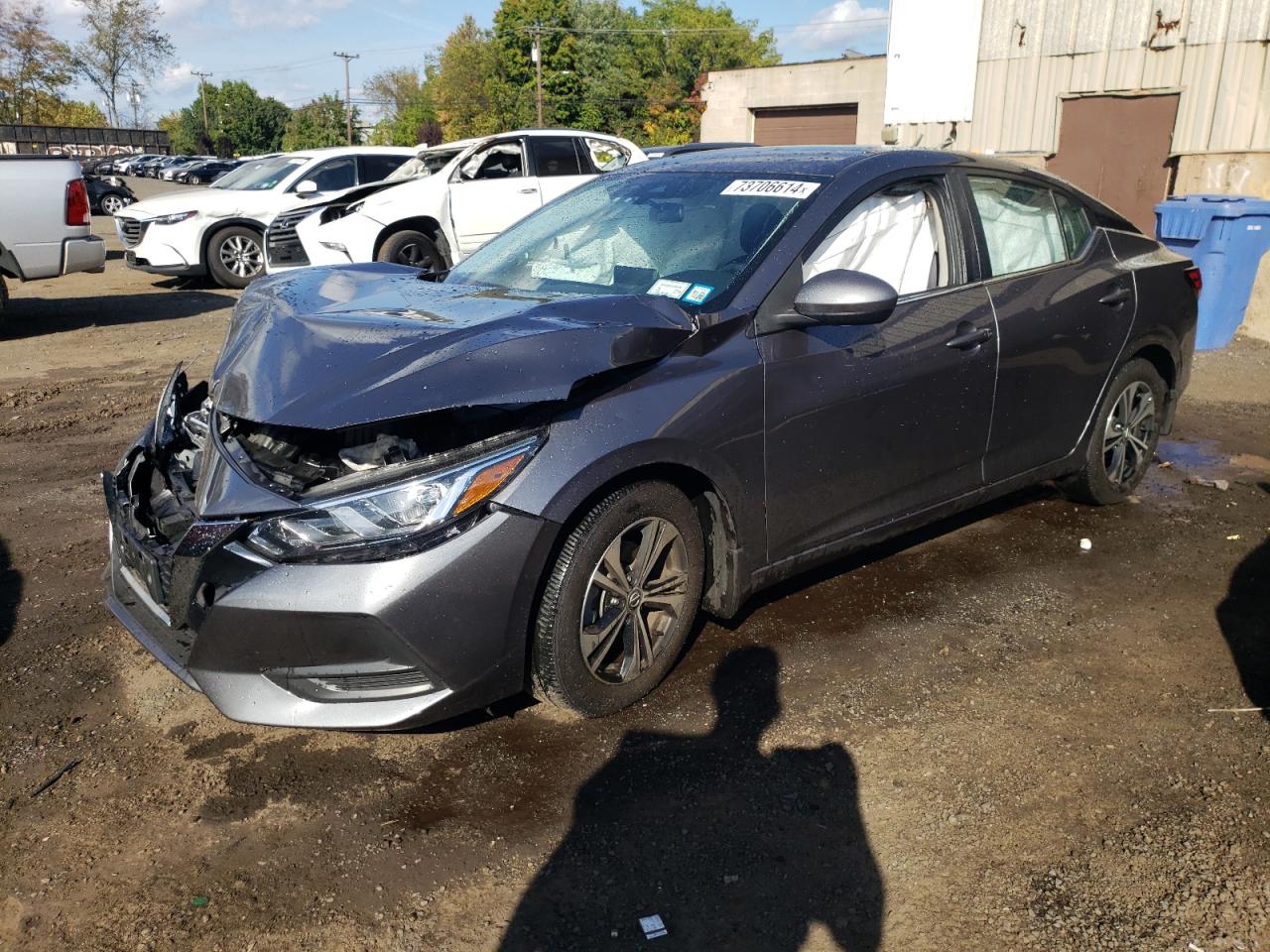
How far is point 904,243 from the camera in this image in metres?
4.10

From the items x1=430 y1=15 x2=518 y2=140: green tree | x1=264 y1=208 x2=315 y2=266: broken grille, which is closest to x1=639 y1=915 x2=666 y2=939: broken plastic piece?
x1=264 y1=208 x2=315 y2=266: broken grille

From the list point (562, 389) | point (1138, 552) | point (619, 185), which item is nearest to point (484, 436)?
point (562, 389)

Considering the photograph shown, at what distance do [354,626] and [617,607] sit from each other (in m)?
0.82

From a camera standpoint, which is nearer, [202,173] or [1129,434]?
[1129,434]

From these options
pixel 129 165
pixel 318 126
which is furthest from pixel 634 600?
pixel 318 126

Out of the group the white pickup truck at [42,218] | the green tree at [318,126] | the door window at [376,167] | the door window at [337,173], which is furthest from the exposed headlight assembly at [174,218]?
the green tree at [318,126]

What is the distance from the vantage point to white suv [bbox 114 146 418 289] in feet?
42.8

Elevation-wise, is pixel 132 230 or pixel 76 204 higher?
pixel 76 204

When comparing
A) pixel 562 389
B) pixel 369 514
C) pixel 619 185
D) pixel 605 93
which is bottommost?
pixel 369 514

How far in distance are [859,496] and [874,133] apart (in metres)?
21.9

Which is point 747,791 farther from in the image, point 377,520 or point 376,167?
point 376,167

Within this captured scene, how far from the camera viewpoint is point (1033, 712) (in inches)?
132

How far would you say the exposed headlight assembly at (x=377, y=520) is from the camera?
269cm

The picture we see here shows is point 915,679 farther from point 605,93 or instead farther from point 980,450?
point 605,93
